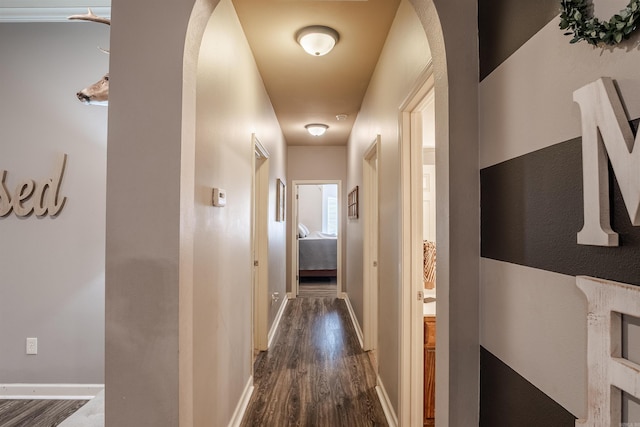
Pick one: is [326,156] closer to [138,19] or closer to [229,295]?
[229,295]

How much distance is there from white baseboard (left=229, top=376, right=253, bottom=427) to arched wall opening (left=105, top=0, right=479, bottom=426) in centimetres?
117

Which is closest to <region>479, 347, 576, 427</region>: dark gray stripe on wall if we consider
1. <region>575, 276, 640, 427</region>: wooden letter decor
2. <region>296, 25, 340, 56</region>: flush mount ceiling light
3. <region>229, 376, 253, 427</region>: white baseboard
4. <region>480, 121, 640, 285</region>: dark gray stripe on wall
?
<region>575, 276, 640, 427</region>: wooden letter decor

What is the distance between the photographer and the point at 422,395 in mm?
1944

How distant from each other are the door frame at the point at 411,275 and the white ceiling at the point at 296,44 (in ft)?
2.53

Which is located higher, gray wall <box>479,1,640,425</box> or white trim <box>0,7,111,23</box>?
white trim <box>0,7,111,23</box>

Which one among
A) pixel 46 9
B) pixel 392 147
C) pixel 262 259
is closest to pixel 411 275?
pixel 392 147

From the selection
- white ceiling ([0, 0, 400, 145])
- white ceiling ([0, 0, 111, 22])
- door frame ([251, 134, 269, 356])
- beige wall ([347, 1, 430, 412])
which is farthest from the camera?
door frame ([251, 134, 269, 356])

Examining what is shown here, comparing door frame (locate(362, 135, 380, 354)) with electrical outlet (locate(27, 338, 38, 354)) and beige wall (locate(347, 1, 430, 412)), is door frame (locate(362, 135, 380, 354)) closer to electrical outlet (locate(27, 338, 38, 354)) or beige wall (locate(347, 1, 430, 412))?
Answer: beige wall (locate(347, 1, 430, 412))

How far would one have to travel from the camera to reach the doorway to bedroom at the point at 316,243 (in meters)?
5.79

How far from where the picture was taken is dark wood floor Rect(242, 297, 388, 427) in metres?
2.25

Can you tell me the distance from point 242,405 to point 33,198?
2226mm

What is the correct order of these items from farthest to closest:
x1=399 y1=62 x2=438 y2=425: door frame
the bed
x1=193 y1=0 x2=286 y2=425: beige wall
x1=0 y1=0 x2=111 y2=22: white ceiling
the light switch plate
Answer: the bed, x1=0 y1=0 x2=111 y2=22: white ceiling, x1=399 y1=62 x2=438 y2=425: door frame, the light switch plate, x1=193 y1=0 x2=286 y2=425: beige wall

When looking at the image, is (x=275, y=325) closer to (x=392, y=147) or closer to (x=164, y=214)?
(x=392, y=147)

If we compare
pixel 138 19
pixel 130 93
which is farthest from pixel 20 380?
pixel 138 19
